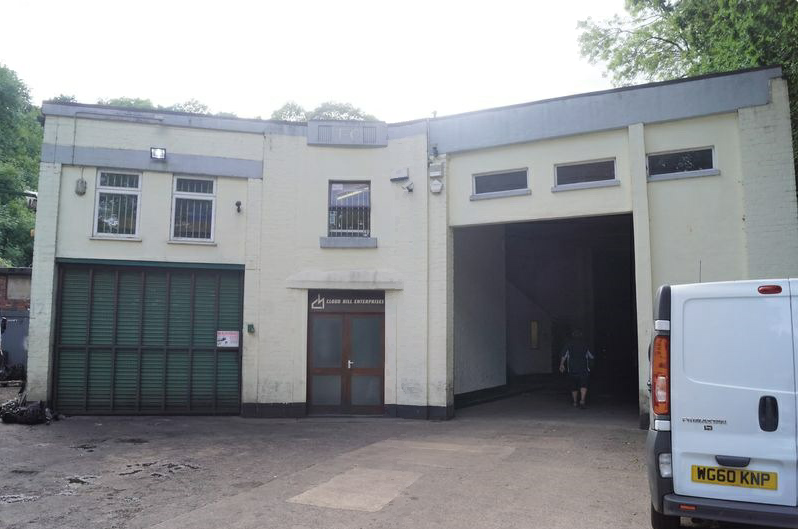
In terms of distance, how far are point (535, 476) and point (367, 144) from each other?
26.4ft

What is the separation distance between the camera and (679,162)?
34.4 ft

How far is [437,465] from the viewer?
313 inches

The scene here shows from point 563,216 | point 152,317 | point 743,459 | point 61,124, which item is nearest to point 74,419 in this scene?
point 152,317

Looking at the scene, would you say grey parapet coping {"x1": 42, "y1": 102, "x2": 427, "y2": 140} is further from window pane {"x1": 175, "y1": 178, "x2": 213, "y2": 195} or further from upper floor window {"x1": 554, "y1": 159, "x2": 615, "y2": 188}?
upper floor window {"x1": 554, "y1": 159, "x2": 615, "y2": 188}

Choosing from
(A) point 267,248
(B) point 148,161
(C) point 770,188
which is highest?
(B) point 148,161

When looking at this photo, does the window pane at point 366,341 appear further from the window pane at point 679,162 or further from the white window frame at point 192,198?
the window pane at point 679,162

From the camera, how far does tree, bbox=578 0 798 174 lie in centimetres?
1240

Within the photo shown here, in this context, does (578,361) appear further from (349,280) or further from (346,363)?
(349,280)

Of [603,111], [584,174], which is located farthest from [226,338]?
[603,111]

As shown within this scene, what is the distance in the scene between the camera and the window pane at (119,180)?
12414 mm

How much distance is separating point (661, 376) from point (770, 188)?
266 inches

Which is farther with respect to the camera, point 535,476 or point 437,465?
point 437,465

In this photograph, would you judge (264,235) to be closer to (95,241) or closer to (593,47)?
(95,241)

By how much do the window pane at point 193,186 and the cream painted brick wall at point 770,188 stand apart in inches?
416
